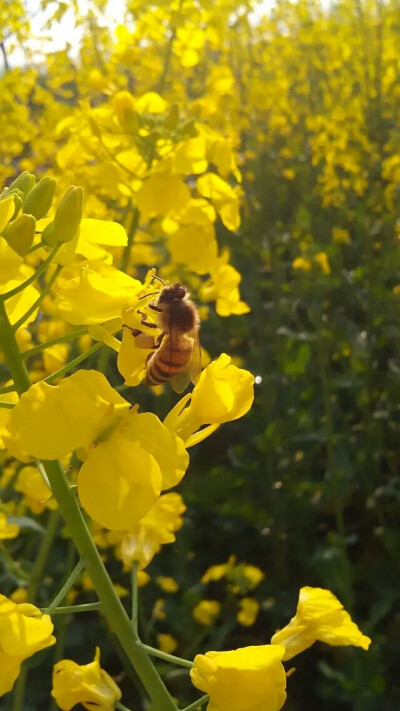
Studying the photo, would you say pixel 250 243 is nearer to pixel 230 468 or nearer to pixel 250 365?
pixel 250 365

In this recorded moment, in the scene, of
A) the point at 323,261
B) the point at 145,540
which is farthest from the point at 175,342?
the point at 323,261

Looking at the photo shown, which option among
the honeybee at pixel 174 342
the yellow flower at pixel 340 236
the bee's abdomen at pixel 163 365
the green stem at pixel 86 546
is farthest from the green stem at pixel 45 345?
the yellow flower at pixel 340 236

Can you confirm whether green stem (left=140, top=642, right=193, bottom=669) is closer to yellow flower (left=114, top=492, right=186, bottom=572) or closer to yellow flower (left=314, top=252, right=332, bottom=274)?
yellow flower (left=114, top=492, right=186, bottom=572)

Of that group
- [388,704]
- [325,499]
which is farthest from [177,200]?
[388,704]

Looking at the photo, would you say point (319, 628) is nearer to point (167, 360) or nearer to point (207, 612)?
point (167, 360)

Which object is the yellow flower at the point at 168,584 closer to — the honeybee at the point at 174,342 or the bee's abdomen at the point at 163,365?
the honeybee at the point at 174,342

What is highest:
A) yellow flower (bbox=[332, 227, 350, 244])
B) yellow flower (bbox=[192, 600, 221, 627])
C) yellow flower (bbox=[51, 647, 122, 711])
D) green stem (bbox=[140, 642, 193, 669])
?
green stem (bbox=[140, 642, 193, 669])

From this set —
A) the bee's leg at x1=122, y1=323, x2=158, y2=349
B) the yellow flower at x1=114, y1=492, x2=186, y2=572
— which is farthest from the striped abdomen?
the yellow flower at x1=114, y1=492, x2=186, y2=572

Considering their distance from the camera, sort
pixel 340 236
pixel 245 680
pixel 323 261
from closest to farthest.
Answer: pixel 245 680, pixel 323 261, pixel 340 236
